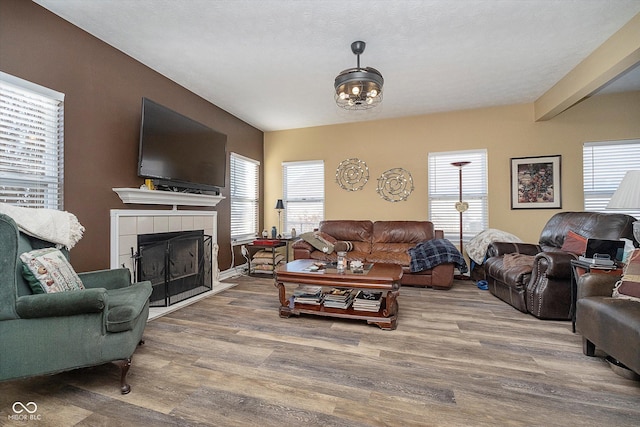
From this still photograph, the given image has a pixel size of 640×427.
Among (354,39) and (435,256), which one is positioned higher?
(354,39)

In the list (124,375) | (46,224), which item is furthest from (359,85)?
(124,375)

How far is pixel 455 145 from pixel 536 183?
51.4 inches

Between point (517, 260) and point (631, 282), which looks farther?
point (517, 260)

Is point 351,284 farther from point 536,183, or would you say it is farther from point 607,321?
point 536,183

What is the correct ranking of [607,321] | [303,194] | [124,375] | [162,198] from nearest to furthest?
1. [124,375]
2. [607,321]
3. [162,198]
4. [303,194]

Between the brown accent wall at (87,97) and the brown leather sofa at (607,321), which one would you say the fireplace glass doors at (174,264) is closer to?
the brown accent wall at (87,97)

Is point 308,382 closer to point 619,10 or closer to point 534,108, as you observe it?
point 619,10

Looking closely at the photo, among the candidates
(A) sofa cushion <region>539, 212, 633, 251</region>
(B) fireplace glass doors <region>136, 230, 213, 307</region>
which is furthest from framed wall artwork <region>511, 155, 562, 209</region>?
(B) fireplace glass doors <region>136, 230, 213, 307</region>

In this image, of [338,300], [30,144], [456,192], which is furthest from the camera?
[456,192]

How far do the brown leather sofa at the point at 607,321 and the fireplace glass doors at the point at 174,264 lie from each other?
373 cm

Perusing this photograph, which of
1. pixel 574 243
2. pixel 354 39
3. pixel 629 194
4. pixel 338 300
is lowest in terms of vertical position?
pixel 338 300

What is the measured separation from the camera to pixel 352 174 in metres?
5.30

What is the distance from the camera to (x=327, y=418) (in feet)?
4.82

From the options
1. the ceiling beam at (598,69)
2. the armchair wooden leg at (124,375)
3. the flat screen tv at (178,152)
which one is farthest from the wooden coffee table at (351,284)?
the ceiling beam at (598,69)
